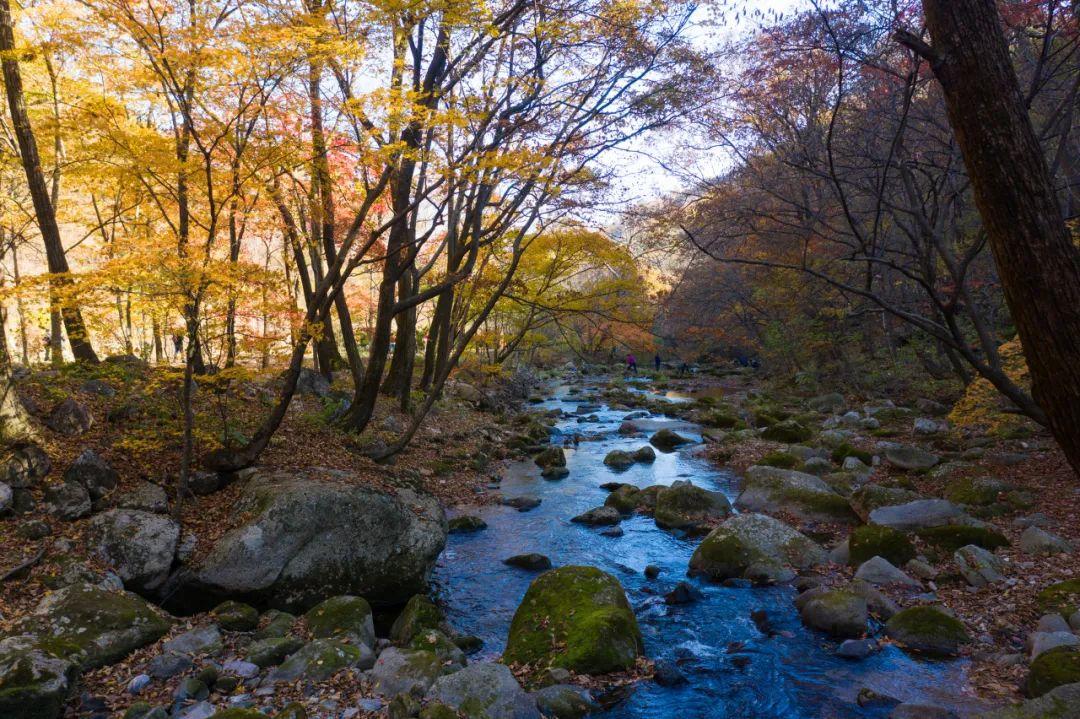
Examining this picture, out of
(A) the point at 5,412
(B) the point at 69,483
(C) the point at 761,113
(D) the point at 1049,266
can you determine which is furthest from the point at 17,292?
(C) the point at 761,113

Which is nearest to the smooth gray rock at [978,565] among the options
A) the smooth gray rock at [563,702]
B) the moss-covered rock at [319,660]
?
the smooth gray rock at [563,702]

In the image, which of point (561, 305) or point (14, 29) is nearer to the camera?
point (14, 29)

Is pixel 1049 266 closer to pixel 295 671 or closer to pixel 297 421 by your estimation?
pixel 295 671

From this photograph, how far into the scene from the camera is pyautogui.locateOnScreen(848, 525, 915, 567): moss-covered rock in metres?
7.60

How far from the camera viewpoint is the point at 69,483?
22.3 ft

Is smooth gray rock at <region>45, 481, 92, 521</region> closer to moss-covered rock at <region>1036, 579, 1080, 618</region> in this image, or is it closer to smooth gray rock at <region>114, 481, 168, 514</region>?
smooth gray rock at <region>114, 481, 168, 514</region>

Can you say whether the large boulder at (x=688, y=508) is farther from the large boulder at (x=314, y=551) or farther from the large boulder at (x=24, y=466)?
the large boulder at (x=24, y=466)

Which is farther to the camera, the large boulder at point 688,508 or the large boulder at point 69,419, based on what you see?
the large boulder at point 688,508

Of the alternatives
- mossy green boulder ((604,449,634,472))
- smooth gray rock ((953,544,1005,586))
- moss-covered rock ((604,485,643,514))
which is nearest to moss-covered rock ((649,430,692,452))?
mossy green boulder ((604,449,634,472))

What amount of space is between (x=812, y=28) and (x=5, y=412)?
10512mm

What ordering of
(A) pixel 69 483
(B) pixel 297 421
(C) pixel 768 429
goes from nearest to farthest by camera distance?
(A) pixel 69 483
(B) pixel 297 421
(C) pixel 768 429

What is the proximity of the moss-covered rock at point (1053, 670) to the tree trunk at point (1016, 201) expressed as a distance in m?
2.64

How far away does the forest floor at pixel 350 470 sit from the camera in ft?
18.0

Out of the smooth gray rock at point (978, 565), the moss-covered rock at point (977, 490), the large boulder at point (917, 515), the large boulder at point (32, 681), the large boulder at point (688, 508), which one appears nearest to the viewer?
the large boulder at point (32, 681)
